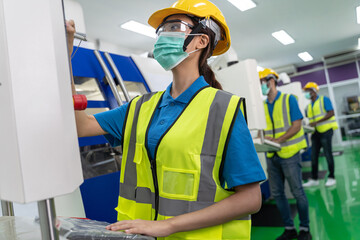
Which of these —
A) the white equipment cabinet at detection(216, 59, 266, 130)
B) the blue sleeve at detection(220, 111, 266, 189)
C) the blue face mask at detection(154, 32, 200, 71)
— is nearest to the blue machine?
the blue face mask at detection(154, 32, 200, 71)

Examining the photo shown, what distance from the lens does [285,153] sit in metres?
2.94

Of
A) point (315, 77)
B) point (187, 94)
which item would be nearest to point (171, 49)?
point (187, 94)

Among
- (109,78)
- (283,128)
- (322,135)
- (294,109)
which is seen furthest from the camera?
(322,135)

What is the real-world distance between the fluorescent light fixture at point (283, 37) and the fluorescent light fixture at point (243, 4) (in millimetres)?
2109

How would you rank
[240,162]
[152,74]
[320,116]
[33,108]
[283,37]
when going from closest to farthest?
1. [33,108]
2. [240,162]
3. [152,74]
4. [320,116]
5. [283,37]

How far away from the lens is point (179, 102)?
1069mm

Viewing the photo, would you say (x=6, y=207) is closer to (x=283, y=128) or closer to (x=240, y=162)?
(x=240, y=162)

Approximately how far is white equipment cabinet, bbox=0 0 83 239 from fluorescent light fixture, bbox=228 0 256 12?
5.49 meters

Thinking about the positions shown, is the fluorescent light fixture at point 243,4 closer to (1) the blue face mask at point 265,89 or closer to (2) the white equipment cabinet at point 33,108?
(1) the blue face mask at point 265,89

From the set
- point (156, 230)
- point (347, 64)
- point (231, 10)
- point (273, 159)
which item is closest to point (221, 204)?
point (156, 230)

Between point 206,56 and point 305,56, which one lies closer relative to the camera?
point 206,56

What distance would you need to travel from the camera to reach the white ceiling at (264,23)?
5340 mm

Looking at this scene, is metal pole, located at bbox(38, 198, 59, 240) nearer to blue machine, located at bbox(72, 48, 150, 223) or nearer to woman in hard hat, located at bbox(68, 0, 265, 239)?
woman in hard hat, located at bbox(68, 0, 265, 239)

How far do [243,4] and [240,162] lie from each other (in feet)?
17.9
